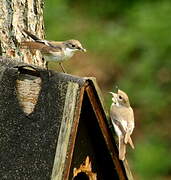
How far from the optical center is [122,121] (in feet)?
22.1

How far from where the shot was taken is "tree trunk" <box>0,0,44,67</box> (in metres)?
7.14

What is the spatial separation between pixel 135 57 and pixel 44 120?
314 inches

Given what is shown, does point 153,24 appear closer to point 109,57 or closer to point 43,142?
point 109,57

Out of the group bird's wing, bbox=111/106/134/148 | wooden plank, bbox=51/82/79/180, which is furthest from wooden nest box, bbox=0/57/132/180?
bird's wing, bbox=111/106/134/148

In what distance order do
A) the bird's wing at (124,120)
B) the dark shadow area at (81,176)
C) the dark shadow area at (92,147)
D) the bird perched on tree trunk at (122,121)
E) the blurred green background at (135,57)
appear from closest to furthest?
the dark shadow area at (92,147)
the bird perched on tree trunk at (122,121)
the bird's wing at (124,120)
the dark shadow area at (81,176)
the blurred green background at (135,57)

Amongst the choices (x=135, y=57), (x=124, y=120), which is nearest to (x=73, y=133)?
(x=124, y=120)

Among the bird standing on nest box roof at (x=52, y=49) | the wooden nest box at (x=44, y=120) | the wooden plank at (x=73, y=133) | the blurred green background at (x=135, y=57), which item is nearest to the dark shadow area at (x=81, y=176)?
the wooden nest box at (x=44, y=120)

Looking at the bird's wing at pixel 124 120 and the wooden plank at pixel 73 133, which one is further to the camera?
the bird's wing at pixel 124 120

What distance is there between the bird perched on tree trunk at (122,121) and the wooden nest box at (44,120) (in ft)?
0.43

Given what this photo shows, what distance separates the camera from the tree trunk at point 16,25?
7.14 meters

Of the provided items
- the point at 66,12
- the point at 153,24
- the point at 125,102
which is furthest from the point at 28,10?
the point at 66,12

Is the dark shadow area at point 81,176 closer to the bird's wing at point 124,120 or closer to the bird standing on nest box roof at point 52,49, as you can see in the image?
the bird's wing at point 124,120

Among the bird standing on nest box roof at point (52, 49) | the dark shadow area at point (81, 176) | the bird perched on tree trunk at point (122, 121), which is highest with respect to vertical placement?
the bird standing on nest box roof at point (52, 49)

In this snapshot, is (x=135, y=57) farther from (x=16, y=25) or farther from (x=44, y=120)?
(x=44, y=120)
